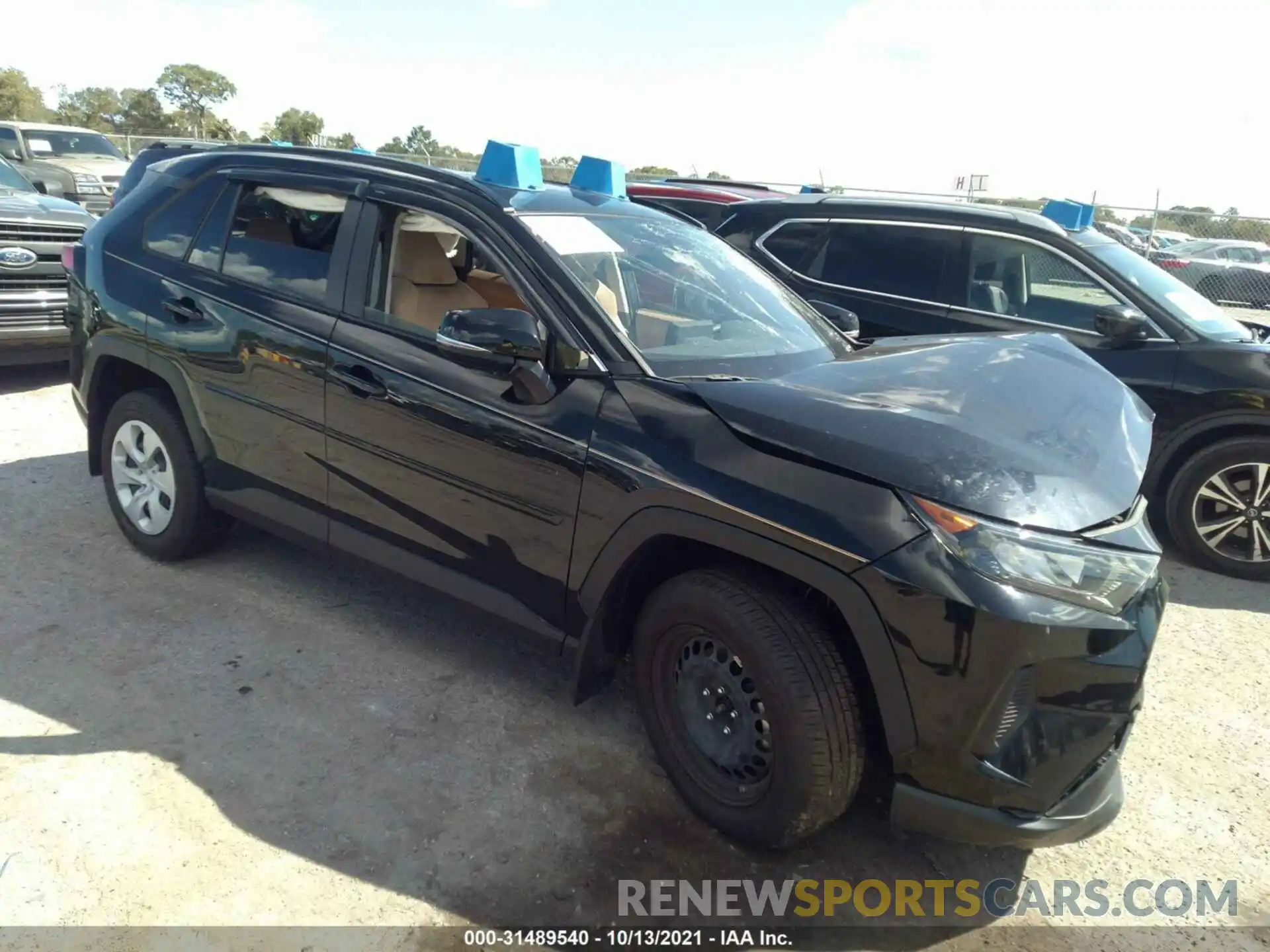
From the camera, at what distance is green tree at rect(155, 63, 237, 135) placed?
68438mm

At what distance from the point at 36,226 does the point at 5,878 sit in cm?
636

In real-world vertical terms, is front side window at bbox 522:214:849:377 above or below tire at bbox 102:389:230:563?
above

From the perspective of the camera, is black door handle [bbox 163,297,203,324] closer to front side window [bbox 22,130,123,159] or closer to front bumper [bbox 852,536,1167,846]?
front bumper [bbox 852,536,1167,846]

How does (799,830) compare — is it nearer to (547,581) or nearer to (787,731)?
(787,731)

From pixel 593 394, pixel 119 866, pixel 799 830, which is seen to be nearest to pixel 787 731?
pixel 799 830

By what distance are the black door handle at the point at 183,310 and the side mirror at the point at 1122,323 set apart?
4.65 m

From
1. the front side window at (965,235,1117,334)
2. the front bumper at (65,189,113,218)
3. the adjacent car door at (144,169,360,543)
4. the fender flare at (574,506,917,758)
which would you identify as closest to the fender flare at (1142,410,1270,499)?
the front side window at (965,235,1117,334)

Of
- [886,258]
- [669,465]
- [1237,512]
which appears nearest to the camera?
[669,465]

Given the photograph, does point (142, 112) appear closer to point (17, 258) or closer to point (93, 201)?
point (93, 201)

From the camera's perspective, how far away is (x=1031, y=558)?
7.40ft

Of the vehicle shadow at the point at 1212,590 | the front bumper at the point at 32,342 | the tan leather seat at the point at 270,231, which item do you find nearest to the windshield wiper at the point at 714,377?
the tan leather seat at the point at 270,231

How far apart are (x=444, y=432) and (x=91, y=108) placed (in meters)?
83.9

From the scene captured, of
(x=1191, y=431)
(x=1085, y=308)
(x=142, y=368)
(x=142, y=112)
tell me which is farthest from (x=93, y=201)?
(x=142, y=112)

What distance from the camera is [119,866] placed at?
2553mm
